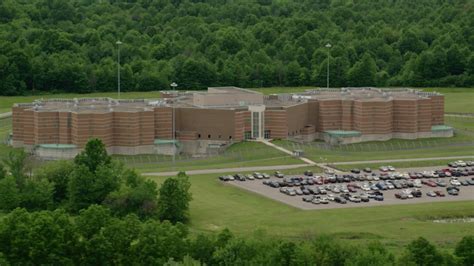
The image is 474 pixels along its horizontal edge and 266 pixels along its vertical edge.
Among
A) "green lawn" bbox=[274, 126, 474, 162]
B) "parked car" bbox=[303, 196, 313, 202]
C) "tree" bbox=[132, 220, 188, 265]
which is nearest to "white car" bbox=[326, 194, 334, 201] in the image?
"parked car" bbox=[303, 196, 313, 202]

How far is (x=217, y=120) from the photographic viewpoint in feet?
429

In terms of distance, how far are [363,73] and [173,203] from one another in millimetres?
91580

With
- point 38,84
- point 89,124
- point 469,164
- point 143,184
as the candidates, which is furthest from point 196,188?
point 38,84

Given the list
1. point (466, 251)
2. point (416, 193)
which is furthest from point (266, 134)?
point (466, 251)

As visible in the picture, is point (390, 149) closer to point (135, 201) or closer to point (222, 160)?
point (222, 160)

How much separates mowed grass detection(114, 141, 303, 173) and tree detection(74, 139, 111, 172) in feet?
40.0

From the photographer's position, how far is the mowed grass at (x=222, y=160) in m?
120

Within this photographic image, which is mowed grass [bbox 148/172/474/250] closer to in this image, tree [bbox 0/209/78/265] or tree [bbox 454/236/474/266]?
tree [bbox 454/236/474/266]

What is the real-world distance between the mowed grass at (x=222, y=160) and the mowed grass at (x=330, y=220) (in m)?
13.3

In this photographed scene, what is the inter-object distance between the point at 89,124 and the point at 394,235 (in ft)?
137

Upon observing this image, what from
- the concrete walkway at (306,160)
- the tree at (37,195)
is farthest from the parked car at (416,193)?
the tree at (37,195)

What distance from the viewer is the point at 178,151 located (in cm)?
12862

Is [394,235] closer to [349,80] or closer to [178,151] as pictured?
[178,151]

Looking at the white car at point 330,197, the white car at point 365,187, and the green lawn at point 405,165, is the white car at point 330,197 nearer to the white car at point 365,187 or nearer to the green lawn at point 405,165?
the white car at point 365,187
